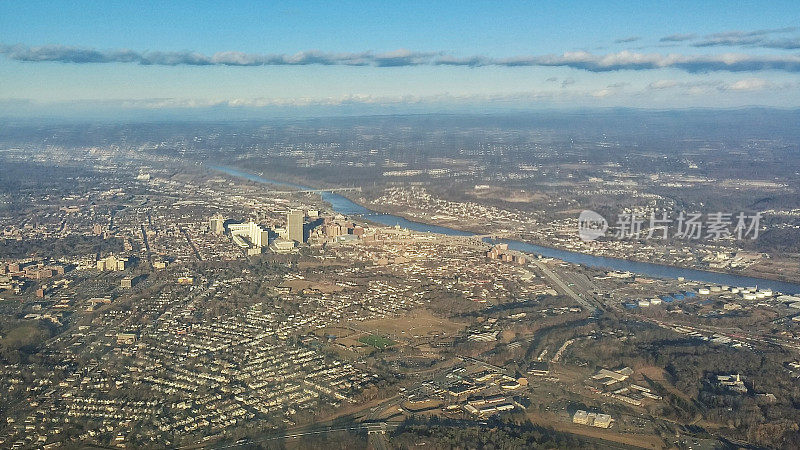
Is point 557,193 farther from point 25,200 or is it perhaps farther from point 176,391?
point 176,391

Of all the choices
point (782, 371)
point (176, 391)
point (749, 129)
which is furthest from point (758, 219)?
point (749, 129)

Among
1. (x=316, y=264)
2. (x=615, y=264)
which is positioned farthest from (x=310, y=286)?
(x=615, y=264)

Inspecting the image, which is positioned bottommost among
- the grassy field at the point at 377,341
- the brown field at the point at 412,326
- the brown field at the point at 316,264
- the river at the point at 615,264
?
the river at the point at 615,264

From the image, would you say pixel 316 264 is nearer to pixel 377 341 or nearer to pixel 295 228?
pixel 295 228

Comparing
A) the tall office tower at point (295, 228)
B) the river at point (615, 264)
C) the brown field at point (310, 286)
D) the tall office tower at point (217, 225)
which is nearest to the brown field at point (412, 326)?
the brown field at point (310, 286)

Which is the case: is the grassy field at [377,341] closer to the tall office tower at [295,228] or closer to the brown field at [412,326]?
the brown field at [412,326]

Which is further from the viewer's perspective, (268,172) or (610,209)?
(268,172)

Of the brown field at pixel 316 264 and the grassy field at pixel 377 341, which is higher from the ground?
the grassy field at pixel 377 341
